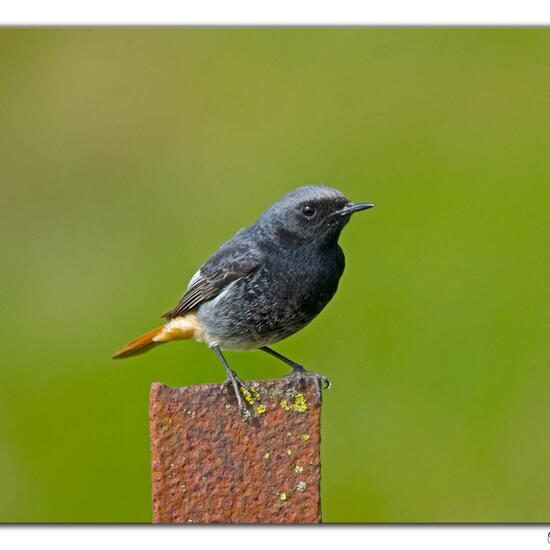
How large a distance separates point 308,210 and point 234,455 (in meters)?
1.05

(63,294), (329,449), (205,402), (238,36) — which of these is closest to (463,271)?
(329,449)

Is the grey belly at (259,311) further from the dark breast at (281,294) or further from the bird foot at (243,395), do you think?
the bird foot at (243,395)

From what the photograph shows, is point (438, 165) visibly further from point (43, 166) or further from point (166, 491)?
point (166, 491)

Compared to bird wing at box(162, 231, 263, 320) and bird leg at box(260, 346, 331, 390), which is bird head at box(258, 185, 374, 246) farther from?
bird leg at box(260, 346, 331, 390)

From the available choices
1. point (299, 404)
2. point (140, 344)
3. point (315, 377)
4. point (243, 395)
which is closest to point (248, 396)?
point (243, 395)

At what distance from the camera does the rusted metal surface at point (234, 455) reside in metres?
2.86

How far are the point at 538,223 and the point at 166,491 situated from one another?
2575 millimetres

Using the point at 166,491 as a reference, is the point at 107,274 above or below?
above

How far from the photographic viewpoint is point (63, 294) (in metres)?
4.82

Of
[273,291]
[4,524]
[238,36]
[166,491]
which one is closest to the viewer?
[166,491]

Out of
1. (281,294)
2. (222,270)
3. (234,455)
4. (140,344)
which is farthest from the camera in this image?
(140,344)

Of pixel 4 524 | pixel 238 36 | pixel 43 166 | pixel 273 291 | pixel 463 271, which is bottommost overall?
pixel 4 524

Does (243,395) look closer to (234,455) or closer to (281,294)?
(234,455)

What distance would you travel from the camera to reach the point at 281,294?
358 centimetres
